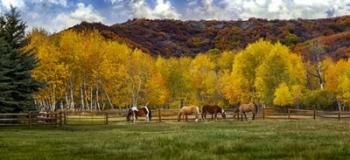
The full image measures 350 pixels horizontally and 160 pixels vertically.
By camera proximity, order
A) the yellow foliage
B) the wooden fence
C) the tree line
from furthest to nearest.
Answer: the tree line < the yellow foliage < the wooden fence

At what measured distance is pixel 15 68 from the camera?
45531 mm

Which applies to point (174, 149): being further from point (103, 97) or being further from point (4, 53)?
point (103, 97)

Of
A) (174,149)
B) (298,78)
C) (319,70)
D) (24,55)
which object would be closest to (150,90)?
(298,78)

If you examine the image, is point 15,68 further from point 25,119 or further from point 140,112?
point 140,112

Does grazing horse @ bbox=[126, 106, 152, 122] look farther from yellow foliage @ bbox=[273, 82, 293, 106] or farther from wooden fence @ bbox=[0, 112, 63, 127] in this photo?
yellow foliage @ bbox=[273, 82, 293, 106]

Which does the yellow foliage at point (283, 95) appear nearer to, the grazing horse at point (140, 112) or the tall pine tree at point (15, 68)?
the grazing horse at point (140, 112)

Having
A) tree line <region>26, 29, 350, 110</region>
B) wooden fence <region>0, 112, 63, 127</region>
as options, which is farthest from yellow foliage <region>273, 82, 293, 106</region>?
wooden fence <region>0, 112, 63, 127</region>

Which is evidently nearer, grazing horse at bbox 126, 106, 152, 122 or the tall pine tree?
the tall pine tree

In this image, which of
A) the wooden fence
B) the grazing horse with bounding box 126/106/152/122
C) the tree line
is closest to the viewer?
the wooden fence

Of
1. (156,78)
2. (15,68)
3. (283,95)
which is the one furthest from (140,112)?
(156,78)

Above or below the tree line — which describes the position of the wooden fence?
below

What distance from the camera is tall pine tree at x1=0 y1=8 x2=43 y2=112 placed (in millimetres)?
44750

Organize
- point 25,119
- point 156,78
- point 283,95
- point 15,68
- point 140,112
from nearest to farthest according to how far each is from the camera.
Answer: point 25,119 → point 15,68 → point 140,112 → point 283,95 → point 156,78

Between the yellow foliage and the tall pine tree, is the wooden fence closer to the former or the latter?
the tall pine tree
